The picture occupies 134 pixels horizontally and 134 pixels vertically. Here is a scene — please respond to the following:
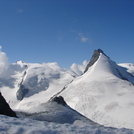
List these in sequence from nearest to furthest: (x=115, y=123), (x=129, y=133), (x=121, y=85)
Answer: (x=129, y=133) < (x=115, y=123) < (x=121, y=85)

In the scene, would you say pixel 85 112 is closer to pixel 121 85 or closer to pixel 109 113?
pixel 109 113

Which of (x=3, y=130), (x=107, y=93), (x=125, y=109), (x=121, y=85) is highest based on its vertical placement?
(x=121, y=85)

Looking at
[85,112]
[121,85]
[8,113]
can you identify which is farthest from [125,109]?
[8,113]

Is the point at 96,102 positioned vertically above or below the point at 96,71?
below

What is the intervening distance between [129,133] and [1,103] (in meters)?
16.8

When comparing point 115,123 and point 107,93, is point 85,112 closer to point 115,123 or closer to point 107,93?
point 115,123

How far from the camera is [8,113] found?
75.2 feet

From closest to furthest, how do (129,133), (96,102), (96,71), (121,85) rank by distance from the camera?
(129,133), (96,102), (121,85), (96,71)

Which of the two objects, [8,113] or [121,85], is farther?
[121,85]

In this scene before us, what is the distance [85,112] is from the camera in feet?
248

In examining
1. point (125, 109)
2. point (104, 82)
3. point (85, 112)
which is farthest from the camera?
point (104, 82)

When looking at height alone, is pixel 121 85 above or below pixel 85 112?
above

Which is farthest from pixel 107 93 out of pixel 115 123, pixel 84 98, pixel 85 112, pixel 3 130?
pixel 3 130

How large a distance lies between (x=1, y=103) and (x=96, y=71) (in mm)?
125591
